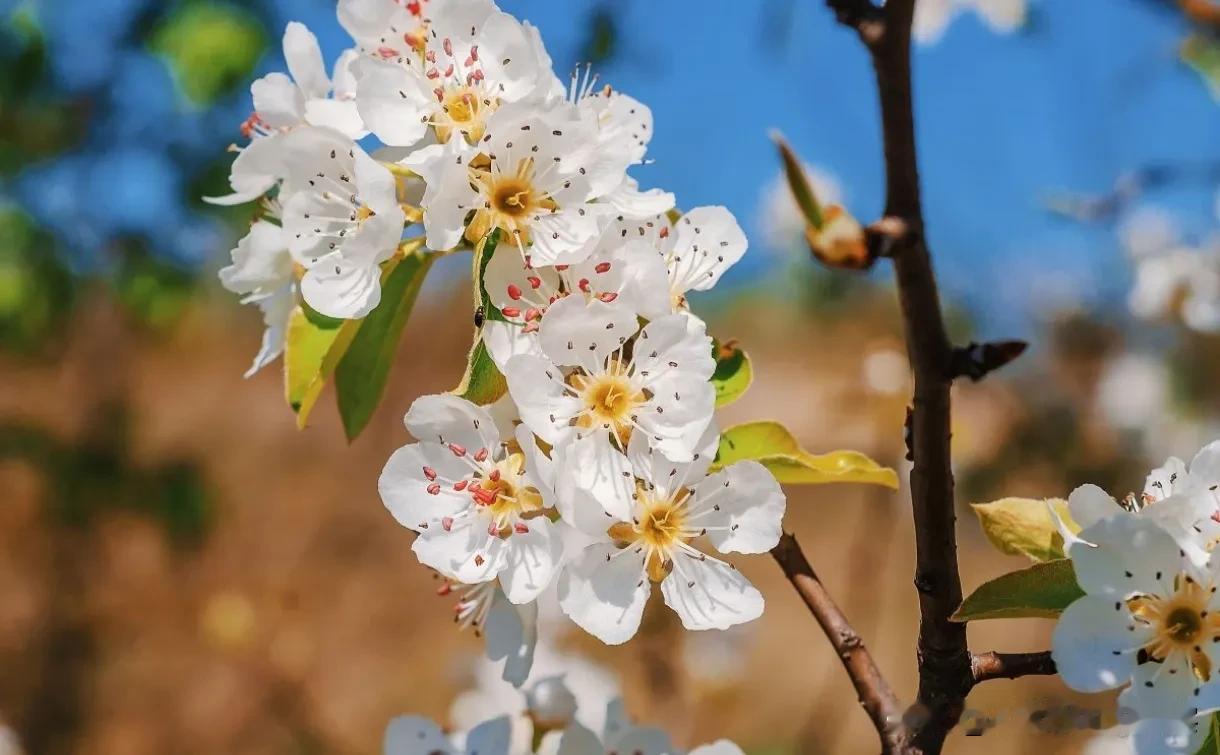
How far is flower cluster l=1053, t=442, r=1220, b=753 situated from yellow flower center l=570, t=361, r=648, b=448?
0.76 feet

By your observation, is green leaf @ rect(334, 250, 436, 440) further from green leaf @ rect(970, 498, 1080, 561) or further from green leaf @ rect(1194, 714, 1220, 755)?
green leaf @ rect(1194, 714, 1220, 755)

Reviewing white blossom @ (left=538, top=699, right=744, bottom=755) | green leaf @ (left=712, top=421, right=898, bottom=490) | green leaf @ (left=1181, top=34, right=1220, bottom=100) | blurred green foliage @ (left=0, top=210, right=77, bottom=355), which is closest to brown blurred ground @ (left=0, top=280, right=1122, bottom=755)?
blurred green foliage @ (left=0, top=210, right=77, bottom=355)

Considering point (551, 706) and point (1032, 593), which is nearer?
point (1032, 593)

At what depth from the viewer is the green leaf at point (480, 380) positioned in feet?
1.92

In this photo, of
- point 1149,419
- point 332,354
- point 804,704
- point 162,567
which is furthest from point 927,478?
point 162,567

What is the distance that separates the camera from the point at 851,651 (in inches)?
23.6

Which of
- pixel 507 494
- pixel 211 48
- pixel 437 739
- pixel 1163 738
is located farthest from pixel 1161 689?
pixel 211 48

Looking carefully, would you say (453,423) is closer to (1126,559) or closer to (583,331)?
(583,331)

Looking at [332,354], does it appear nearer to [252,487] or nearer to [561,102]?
[561,102]

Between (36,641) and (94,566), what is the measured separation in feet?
0.90

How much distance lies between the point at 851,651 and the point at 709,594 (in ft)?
0.28

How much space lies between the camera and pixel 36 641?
129 inches

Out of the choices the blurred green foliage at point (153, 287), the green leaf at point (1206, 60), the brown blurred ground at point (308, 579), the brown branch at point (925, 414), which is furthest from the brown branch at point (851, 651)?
the blurred green foliage at point (153, 287)

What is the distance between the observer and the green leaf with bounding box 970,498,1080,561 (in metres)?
0.58
